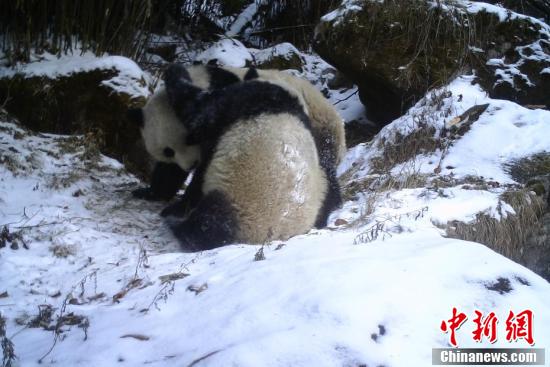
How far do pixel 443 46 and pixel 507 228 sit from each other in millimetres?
3583

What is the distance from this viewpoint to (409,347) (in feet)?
6.70

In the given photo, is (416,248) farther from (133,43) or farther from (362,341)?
(133,43)

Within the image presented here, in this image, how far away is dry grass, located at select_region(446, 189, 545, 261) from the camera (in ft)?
14.0

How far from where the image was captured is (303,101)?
15.8 feet

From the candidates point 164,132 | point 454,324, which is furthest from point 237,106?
point 454,324

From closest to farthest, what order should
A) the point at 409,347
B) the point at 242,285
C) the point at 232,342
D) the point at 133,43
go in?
the point at 409,347
the point at 232,342
the point at 242,285
the point at 133,43

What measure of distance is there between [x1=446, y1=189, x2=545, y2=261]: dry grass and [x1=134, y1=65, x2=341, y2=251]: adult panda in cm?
115

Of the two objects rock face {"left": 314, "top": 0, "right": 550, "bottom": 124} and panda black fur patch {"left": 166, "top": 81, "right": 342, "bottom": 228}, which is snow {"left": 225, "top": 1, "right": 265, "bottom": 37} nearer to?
rock face {"left": 314, "top": 0, "right": 550, "bottom": 124}

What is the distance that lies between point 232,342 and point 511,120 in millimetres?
4793

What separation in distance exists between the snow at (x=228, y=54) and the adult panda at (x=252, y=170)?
318 centimetres

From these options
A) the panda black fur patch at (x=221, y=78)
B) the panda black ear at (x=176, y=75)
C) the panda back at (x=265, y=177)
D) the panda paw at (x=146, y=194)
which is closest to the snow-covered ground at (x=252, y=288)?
the panda back at (x=265, y=177)

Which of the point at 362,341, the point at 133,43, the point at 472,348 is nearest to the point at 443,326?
the point at 472,348

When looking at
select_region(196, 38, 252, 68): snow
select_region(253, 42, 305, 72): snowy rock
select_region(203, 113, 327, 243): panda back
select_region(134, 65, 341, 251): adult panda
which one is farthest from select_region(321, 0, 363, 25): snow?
select_region(203, 113, 327, 243): panda back

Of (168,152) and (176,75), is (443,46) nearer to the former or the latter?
(176,75)
